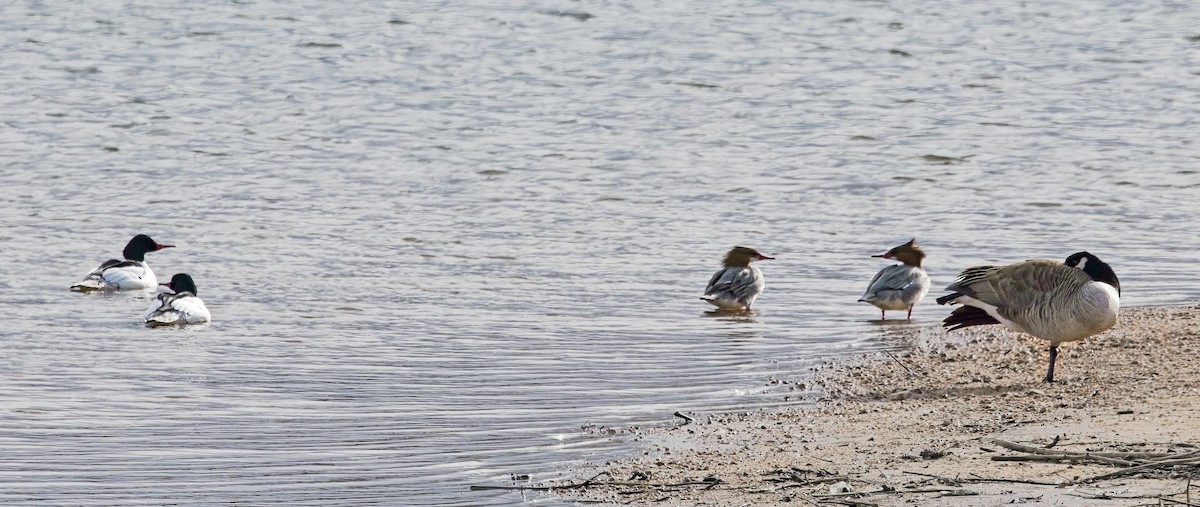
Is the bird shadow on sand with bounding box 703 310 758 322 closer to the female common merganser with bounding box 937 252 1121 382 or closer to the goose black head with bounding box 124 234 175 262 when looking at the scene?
the female common merganser with bounding box 937 252 1121 382

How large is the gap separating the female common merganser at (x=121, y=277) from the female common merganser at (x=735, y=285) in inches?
164

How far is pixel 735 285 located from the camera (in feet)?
37.8

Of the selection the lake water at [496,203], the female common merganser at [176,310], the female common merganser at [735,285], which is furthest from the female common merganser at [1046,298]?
the female common merganser at [176,310]

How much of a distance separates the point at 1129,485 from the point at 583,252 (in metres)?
7.94

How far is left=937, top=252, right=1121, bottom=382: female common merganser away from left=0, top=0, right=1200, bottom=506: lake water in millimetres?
875

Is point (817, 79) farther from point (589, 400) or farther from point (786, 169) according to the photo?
point (589, 400)

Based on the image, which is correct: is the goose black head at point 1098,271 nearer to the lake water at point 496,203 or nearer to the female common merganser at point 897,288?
the lake water at point 496,203

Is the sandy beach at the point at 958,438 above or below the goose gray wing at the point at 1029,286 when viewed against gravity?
below

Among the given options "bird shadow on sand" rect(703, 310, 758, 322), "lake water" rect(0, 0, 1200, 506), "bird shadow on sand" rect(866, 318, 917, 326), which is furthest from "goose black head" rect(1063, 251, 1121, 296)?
"bird shadow on sand" rect(703, 310, 758, 322)

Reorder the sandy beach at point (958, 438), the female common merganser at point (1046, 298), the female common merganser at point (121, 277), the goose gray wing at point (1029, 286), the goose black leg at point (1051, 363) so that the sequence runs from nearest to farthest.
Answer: the sandy beach at point (958, 438) → the goose black leg at point (1051, 363) → the female common merganser at point (1046, 298) → the goose gray wing at point (1029, 286) → the female common merganser at point (121, 277)

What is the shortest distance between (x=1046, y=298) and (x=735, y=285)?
286cm

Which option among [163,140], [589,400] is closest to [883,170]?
[163,140]

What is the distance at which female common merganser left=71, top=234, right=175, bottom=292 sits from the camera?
1262cm

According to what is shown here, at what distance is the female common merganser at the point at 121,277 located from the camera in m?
12.6
